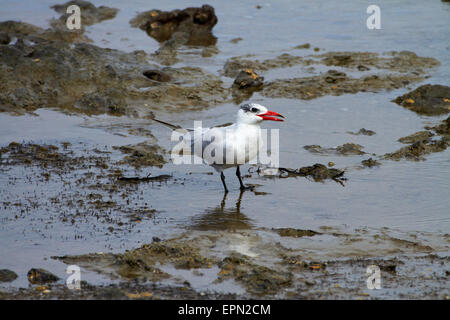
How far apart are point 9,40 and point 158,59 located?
118 inches

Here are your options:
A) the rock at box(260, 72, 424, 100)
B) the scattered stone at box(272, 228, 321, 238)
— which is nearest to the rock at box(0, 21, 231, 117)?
the rock at box(260, 72, 424, 100)

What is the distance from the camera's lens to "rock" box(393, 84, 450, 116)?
10852 millimetres

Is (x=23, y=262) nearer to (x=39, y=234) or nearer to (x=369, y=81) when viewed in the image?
(x=39, y=234)

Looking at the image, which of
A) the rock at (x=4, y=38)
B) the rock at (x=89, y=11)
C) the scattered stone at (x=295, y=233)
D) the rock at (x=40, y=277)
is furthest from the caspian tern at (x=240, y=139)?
the rock at (x=89, y=11)

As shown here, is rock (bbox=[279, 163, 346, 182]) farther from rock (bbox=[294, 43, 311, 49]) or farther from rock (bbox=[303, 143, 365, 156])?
rock (bbox=[294, 43, 311, 49])

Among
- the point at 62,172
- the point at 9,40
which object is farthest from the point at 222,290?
the point at 9,40

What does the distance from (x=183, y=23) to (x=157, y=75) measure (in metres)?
4.11

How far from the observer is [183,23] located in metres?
15.9

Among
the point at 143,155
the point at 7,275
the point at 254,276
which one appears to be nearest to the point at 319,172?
the point at 143,155

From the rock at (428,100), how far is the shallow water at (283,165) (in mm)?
190

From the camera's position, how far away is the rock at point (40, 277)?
5.53 metres

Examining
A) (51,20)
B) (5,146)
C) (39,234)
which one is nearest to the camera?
(39,234)

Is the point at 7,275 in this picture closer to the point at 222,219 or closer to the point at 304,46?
the point at 222,219

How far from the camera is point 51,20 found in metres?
16.2
